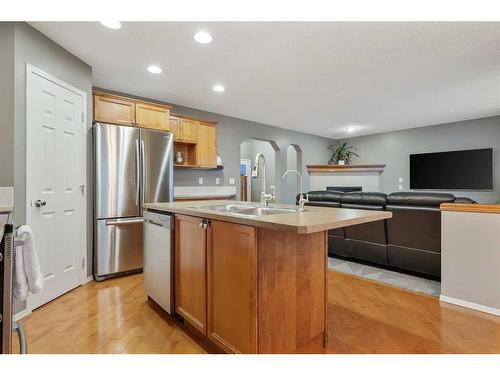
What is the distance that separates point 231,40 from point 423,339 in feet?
9.14

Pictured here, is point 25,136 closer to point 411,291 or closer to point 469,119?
point 411,291

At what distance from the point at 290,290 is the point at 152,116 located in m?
3.03

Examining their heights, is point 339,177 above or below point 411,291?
above

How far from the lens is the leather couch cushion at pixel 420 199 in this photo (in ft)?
8.76

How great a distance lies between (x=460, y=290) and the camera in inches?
91.9

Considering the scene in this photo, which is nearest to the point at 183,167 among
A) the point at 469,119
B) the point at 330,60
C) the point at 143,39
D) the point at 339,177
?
the point at 143,39

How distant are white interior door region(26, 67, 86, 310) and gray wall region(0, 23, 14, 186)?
126 millimetres

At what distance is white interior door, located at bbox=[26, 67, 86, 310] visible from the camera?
7.53 ft

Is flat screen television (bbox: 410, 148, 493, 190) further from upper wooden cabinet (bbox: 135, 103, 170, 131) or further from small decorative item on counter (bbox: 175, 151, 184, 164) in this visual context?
upper wooden cabinet (bbox: 135, 103, 170, 131)

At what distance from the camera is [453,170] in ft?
18.3

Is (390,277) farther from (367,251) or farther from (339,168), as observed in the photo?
(339,168)

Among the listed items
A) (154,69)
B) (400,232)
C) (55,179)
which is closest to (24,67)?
(55,179)

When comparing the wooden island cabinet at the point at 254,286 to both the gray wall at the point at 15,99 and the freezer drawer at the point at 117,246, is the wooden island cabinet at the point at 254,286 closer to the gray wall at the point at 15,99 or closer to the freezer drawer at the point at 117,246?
the gray wall at the point at 15,99

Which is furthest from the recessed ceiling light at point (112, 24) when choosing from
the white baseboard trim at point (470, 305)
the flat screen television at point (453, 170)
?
the flat screen television at point (453, 170)
